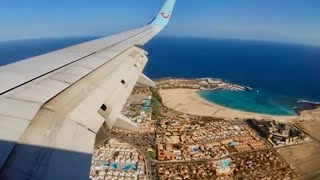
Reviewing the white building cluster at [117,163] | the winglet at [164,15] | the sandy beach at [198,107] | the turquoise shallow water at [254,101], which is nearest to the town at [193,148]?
the white building cluster at [117,163]

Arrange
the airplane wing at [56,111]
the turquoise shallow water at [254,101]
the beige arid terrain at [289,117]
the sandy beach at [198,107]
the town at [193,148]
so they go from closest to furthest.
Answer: the airplane wing at [56,111] < the town at [193,148] < the beige arid terrain at [289,117] < the sandy beach at [198,107] < the turquoise shallow water at [254,101]

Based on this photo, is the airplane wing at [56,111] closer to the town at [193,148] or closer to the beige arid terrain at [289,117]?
the town at [193,148]

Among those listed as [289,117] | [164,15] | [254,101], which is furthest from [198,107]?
[164,15]

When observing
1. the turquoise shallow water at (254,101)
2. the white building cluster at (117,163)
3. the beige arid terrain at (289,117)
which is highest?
the turquoise shallow water at (254,101)

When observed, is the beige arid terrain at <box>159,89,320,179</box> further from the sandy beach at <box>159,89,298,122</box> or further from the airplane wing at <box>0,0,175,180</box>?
the airplane wing at <box>0,0,175,180</box>

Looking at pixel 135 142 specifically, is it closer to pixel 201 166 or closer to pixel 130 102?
pixel 201 166

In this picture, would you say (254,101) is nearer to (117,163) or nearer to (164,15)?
(117,163)

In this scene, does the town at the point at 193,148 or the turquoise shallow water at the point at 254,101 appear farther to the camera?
the turquoise shallow water at the point at 254,101
